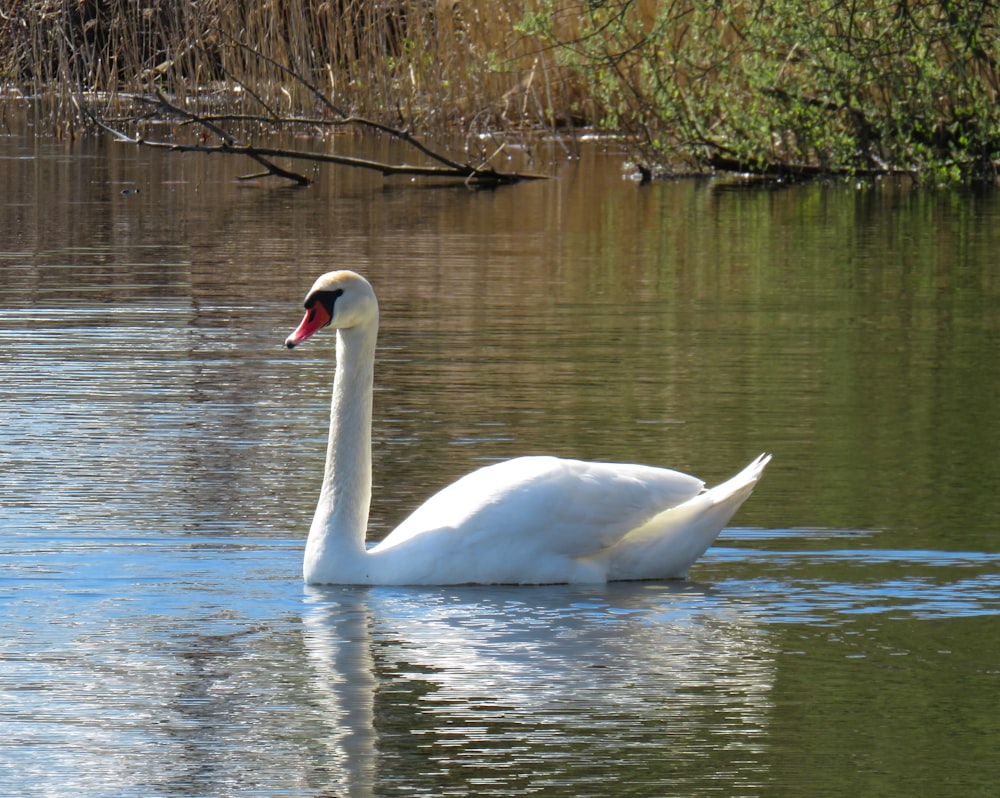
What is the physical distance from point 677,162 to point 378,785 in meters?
20.3

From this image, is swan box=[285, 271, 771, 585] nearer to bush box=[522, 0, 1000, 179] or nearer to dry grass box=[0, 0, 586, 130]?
bush box=[522, 0, 1000, 179]

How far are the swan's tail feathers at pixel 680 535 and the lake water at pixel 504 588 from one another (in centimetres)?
9

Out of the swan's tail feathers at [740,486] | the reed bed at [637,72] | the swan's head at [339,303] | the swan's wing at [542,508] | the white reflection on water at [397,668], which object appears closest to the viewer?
the white reflection on water at [397,668]

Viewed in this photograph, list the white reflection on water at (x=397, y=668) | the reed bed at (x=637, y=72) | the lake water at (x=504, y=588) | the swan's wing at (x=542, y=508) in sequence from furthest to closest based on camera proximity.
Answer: the reed bed at (x=637, y=72) < the swan's wing at (x=542, y=508) < the lake water at (x=504, y=588) < the white reflection on water at (x=397, y=668)

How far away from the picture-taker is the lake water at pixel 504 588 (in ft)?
14.2

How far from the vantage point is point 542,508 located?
5.89 meters

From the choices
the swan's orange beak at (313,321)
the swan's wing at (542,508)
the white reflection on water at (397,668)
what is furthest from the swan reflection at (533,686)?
the swan's orange beak at (313,321)

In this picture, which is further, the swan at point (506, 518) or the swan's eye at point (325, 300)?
the swan's eye at point (325, 300)

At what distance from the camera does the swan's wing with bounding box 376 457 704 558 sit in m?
5.85

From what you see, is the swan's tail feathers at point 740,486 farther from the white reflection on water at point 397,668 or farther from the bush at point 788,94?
the bush at point 788,94

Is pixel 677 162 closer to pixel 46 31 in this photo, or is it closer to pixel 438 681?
pixel 46 31

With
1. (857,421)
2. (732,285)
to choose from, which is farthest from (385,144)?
(857,421)

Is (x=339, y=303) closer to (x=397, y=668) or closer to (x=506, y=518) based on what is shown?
(x=506, y=518)

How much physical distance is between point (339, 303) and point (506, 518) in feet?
2.92
